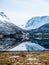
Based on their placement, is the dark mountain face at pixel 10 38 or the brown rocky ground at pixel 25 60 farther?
the dark mountain face at pixel 10 38

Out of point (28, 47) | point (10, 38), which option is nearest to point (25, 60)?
point (28, 47)

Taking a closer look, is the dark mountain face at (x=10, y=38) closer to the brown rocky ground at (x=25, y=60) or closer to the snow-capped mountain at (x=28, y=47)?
the snow-capped mountain at (x=28, y=47)

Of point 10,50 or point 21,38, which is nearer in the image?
point 10,50

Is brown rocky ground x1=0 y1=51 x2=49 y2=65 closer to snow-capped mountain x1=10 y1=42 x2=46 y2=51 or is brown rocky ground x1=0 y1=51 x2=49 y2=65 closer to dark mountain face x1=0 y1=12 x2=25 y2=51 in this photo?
snow-capped mountain x1=10 y1=42 x2=46 y2=51

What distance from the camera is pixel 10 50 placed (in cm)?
2261

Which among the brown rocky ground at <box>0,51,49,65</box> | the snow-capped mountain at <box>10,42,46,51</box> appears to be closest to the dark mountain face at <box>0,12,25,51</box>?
the snow-capped mountain at <box>10,42,46,51</box>

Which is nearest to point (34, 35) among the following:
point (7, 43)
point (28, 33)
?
point (28, 33)

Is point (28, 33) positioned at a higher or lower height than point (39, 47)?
higher

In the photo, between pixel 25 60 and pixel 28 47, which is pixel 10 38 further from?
pixel 25 60

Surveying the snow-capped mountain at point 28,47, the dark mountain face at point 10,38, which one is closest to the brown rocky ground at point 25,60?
the snow-capped mountain at point 28,47

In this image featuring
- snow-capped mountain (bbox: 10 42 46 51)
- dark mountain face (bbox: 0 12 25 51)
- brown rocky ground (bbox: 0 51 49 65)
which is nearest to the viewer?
brown rocky ground (bbox: 0 51 49 65)

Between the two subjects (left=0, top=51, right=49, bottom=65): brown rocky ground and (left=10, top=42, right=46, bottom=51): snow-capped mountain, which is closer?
(left=0, top=51, right=49, bottom=65): brown rocky ground

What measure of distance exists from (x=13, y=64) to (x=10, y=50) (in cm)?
907

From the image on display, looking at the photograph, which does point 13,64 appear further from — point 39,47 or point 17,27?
point 17,27
